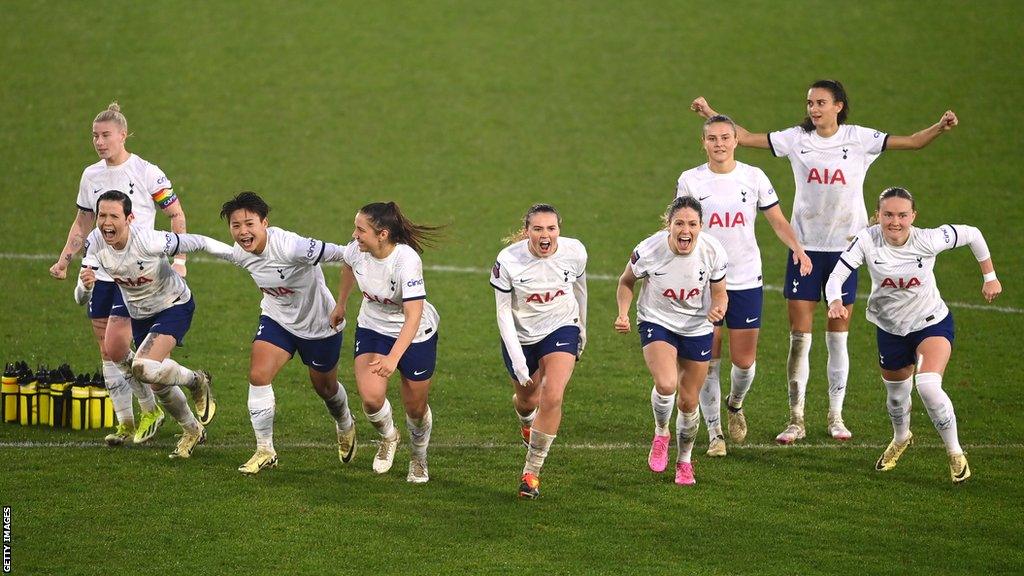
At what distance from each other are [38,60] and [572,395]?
1676cm

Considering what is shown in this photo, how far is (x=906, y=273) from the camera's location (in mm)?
9547

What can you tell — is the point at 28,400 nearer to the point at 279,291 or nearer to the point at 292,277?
the point at 279,291

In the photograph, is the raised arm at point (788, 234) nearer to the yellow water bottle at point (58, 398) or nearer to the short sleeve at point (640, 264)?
the short sleeve at point (640, 264)

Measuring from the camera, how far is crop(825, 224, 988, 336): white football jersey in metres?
9.55

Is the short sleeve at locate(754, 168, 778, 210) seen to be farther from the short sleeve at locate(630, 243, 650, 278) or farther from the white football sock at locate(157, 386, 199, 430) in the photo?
the white football sock at locate(157, 386, 199, 430)

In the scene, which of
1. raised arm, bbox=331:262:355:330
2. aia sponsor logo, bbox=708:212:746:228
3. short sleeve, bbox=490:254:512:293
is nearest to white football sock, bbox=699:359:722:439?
aia sponsor logo, bbox=708:212:746:228

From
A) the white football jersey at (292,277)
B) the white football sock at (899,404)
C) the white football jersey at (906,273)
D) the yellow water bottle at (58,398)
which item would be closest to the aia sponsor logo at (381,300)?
the white football jersey at (292,277)

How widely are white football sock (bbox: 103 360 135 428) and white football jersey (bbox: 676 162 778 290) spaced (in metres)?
4.63

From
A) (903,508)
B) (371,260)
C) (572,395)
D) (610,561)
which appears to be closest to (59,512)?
(371,260)

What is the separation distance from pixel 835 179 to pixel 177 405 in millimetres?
5524

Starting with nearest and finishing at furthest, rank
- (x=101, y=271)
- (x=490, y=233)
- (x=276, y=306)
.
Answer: (x=276, y=306) < (x=101, y=271) < (x=490, y=233)

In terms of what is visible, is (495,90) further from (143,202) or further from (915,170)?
(143,202)

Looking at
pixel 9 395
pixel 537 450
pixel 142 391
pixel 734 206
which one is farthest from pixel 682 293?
pixel 9 395

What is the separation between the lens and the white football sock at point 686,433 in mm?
9500
